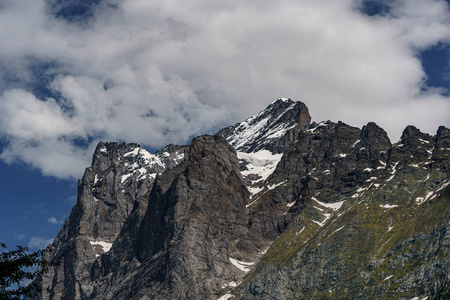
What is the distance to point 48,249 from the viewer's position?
160 ft

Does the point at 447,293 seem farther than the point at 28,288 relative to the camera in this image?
Yes

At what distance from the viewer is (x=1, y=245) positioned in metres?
44.7

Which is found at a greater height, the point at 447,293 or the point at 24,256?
the point at 447,293

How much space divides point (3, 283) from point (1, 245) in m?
3.30

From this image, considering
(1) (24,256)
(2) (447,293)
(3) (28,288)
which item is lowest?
(3) (28,288)

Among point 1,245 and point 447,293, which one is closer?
point 1,245

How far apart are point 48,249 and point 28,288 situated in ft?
15.7

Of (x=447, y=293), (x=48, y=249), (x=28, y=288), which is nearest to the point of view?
(x=28, y=288)

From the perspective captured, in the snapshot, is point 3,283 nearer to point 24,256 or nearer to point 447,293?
point 24,256

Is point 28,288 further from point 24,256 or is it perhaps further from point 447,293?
point 447,293

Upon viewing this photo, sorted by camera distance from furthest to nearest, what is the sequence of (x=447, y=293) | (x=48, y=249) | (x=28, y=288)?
(x=447, y=293) → (x=48, y=249) → (x=28, y=288)

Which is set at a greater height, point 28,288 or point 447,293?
point 447,293

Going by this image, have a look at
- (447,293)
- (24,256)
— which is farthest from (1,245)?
(447,293)

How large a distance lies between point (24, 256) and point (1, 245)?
84.9 inches
